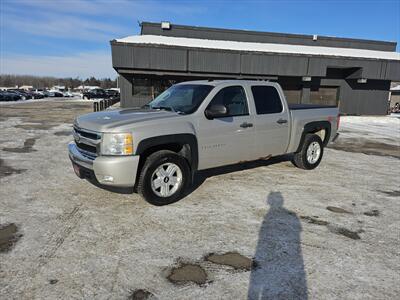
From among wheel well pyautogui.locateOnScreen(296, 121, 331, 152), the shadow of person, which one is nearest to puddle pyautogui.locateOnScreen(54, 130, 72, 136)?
wheel well pyautogui.locateOnScreen(296, 121, 331, 152)

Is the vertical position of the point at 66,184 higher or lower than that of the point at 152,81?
lower

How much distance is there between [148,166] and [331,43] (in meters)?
33.3

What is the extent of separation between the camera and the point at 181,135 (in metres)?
4.86

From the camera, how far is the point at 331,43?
3259cm

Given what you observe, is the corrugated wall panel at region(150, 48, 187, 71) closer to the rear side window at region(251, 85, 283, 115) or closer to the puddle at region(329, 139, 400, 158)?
the puddle at region(329, 139, 400, 158)

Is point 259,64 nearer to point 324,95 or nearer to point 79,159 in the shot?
point 324,95

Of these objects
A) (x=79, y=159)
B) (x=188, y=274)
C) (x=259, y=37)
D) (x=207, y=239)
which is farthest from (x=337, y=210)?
(x=259, y=37)

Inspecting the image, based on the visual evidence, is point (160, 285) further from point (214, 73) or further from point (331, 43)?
point (331, 43)

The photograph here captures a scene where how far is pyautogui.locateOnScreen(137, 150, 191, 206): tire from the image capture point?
4.64m

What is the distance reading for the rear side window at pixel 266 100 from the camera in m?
6.08

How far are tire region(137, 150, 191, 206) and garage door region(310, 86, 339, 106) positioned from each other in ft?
80.8

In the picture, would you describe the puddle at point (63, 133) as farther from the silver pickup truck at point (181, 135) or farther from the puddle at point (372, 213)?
the puddle at point (372, 213)

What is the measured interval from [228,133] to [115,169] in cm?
208

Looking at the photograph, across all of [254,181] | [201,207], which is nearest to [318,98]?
[254,181]
